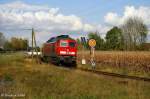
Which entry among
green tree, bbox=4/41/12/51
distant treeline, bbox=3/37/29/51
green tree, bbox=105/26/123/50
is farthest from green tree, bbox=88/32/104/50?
green tree, bbox=4/41/12/51

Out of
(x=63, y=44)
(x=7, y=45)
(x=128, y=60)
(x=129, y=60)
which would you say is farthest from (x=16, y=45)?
(x=129, y=60)

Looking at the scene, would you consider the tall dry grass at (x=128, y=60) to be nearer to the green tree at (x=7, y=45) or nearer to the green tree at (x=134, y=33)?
the green tree at (x=134, y=33)

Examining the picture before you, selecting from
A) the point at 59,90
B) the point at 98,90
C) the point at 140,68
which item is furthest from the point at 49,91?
the point at 140,68

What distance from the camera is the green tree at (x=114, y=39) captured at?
84.3m

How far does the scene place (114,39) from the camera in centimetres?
9088

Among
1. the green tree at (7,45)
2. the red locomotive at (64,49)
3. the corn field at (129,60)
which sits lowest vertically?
the corn field at (129,60)

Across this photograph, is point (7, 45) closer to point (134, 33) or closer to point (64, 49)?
point (134, 33)

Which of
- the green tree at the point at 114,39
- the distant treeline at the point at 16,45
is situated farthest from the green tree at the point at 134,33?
the distant treeline at the point at 16,45

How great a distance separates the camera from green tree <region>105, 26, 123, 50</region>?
276 ft

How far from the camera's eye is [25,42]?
14300cm

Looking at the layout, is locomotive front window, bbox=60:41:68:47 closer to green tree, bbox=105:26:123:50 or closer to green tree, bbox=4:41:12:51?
green tree, bbox=105:26:123:50

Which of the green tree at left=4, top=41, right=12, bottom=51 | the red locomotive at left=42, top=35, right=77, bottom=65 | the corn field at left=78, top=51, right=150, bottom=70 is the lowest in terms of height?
the corn field at left=78, top=51, right=150, bottom=70

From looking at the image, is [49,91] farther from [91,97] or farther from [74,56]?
[74,56]

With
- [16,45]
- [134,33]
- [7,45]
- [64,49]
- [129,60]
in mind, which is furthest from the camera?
[7,45]
